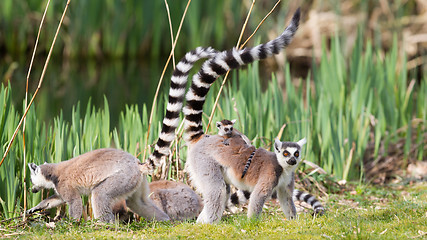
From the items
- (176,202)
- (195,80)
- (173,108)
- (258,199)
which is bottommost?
(176,202)

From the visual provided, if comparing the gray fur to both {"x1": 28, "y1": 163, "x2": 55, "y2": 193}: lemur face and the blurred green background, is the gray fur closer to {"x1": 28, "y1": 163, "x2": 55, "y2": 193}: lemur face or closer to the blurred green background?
{"x1": 28, "y1": 163, "x2": 55, "y2": 193}: lemur face

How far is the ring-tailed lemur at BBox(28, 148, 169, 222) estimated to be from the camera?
4.83m

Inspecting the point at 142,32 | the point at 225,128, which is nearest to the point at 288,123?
the point at 225,128

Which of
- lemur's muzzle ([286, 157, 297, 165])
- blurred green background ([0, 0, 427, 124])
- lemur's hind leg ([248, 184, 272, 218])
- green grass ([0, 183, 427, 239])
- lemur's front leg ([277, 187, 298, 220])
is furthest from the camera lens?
blurred green background ([0, 0, 427, 124])

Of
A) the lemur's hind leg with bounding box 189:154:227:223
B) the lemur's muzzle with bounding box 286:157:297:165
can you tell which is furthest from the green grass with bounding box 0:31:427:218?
the lemur's muzzle with bounding box 286:157:297:165

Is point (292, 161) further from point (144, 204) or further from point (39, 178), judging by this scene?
point (39, 178)

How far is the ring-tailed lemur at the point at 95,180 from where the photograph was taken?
483 cm

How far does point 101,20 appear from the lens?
1630cm

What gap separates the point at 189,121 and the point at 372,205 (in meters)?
2.22

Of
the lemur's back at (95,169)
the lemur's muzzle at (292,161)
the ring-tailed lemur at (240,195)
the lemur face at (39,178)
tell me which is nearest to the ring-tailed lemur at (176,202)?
the ring-tailed lemur at (240,195)

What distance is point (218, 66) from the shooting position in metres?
5.05

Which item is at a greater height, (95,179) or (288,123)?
(288,123)

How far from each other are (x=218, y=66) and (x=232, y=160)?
809 millimetres

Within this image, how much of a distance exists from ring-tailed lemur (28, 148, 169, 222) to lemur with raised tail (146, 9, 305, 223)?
265 millimetres
